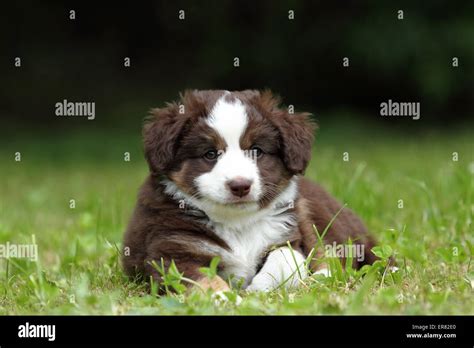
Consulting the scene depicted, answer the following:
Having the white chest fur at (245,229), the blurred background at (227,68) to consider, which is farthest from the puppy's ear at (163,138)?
the blurred background at (227,68)

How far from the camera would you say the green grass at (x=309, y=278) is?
15.0 feet

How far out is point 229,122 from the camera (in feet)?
16.9

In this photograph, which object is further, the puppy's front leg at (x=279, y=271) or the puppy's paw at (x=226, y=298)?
the puppy's front leg at (x=279, y=271)

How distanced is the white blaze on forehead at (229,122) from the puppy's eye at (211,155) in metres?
0.09

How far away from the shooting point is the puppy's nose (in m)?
5.02

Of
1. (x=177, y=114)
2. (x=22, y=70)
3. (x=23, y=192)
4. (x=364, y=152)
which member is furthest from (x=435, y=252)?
(x=22, y=70)

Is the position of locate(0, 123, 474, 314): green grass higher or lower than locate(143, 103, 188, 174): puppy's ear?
lower

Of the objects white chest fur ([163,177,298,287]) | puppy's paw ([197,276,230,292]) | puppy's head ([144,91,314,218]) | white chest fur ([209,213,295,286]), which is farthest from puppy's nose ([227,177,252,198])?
puppy's paw ([197,276,230,292])

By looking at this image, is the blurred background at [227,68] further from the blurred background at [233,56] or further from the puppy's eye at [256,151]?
the puppy's eye at [256,151]

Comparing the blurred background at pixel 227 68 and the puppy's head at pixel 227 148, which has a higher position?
the blurred background at pixel 227 68

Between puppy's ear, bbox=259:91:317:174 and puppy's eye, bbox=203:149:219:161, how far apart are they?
0.45m

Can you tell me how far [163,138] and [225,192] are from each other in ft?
1.78

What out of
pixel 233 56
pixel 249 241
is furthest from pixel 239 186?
pixel 233 56

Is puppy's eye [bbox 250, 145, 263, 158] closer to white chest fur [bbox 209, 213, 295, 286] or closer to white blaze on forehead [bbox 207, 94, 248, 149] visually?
white blaze on forehead [bbox 207, 94, 248, 149]
